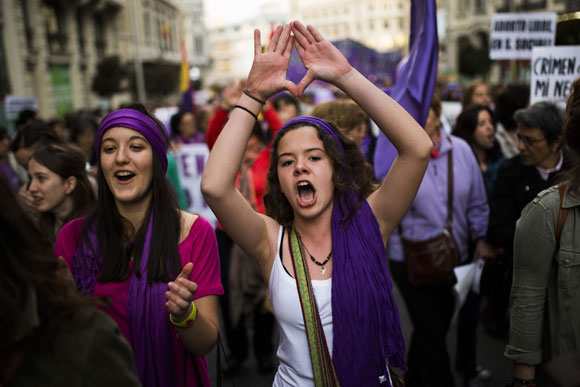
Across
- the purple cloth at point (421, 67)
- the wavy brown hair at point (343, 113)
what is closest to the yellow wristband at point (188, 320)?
the purple cloth at point (421, 67)

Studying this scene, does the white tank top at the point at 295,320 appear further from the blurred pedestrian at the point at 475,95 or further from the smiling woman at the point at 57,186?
the blurred pedestrian at the point at 475,95

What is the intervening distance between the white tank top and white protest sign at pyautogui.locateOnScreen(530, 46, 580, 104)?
2876 mm

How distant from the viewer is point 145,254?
2.19 m

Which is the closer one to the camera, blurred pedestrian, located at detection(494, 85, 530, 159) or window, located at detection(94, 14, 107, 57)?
blurred pedestrian, located at detection(494, 85, 530, 159)

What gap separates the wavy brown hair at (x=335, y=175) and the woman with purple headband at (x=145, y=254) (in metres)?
0.32

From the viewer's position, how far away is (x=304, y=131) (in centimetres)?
227

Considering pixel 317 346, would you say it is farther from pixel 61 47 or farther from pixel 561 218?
pixel 61 47

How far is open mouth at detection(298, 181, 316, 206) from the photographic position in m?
2.21

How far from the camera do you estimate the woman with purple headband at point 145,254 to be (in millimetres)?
2104

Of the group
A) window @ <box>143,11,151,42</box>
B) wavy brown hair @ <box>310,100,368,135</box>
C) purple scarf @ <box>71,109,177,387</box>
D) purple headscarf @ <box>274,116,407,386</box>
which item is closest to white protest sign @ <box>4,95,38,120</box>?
wavy brown hair @ <box>310,100,368,135</box>

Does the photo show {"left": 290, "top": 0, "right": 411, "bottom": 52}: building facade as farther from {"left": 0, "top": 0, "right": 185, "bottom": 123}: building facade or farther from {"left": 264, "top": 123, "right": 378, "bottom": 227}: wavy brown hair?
Result: {"left": 264, "top": 123, "right": 378, "bottom": 227}: wavy brown hair

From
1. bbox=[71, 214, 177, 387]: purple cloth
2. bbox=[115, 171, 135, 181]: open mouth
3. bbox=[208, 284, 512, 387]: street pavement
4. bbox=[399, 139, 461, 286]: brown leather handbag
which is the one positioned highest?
bbox=[115, 171, 135, 181]: open mouth

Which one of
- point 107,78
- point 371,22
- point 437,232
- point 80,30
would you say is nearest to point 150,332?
point 437,232

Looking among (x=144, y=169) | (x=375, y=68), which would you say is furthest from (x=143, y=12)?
(x=144, y=169)
